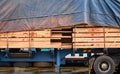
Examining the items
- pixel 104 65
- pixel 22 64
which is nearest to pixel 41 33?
pixel 22 64

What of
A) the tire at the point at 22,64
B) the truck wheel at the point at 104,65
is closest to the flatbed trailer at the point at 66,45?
the truck wheel at the point at 104,65

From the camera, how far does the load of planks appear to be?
1397 cm

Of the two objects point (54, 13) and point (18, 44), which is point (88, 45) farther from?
point (18, 44)

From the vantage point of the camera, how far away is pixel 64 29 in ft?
46.7

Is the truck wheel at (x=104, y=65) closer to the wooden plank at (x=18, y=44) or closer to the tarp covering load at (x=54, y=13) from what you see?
the tarp covering load at (x=54, y=13)

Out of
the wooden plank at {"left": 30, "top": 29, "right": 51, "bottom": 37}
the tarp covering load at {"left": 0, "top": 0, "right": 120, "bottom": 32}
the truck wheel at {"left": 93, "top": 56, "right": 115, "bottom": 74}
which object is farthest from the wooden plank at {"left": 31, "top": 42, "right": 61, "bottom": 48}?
the truck wheel at {"left": 93, "top": 56, "right": 115, "bottom": 74}

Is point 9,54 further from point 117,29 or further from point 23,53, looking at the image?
point 117,29

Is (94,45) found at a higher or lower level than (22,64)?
higher

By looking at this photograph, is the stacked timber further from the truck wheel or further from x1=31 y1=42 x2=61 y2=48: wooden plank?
the truck wheel

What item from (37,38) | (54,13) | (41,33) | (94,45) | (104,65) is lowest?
(104,65)

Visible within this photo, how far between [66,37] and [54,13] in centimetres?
102

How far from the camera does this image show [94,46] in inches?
551

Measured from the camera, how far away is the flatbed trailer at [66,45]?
1398cm

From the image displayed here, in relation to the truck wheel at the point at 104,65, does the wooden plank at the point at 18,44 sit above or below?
above
